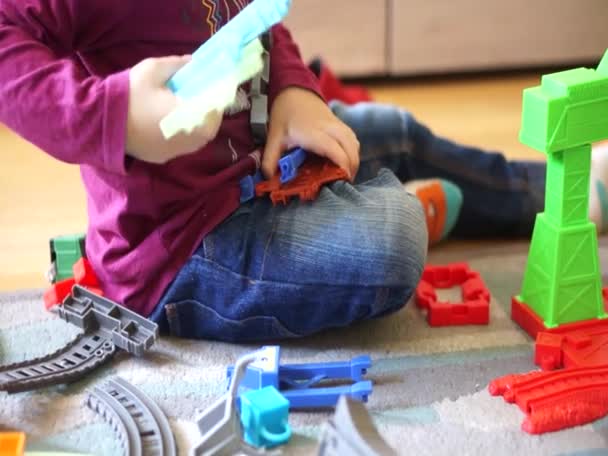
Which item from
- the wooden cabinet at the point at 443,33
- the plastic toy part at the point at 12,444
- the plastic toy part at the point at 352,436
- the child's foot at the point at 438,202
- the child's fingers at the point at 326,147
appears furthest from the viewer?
the wooden cabinet at the point at 443,33

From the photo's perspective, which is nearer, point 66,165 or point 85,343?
point 85,343

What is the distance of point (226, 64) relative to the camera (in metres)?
0.62

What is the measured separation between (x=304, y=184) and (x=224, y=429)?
0.28 meters

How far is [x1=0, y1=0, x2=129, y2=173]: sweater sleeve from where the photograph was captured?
2.25ft

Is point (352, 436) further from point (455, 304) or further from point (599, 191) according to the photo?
point (599, 191)

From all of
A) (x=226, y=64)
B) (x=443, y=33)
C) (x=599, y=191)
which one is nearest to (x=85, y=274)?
(x=226, y=64)

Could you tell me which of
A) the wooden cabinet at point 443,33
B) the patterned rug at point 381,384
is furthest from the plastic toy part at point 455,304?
the wooden cabinet at point 443,33

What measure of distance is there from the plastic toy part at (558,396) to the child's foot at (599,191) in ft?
1.10

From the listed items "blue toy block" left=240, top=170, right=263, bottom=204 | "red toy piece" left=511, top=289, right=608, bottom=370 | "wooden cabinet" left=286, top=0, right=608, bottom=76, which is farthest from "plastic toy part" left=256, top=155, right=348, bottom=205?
"wooden cabinet" left=286, top=0, right=608, bottom=76

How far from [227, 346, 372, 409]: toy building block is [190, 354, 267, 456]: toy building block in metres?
0.04

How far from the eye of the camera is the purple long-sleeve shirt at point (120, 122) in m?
0.70

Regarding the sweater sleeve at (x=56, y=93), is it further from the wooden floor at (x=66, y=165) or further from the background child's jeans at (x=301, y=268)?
the wooden floor at (x=66, y=165)

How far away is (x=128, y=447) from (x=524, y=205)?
60cm

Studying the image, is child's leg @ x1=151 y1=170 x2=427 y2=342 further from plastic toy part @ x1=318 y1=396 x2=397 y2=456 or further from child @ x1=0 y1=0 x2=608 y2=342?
plastic toy part @ x1=318 y1=396 x2=397 y2=456
